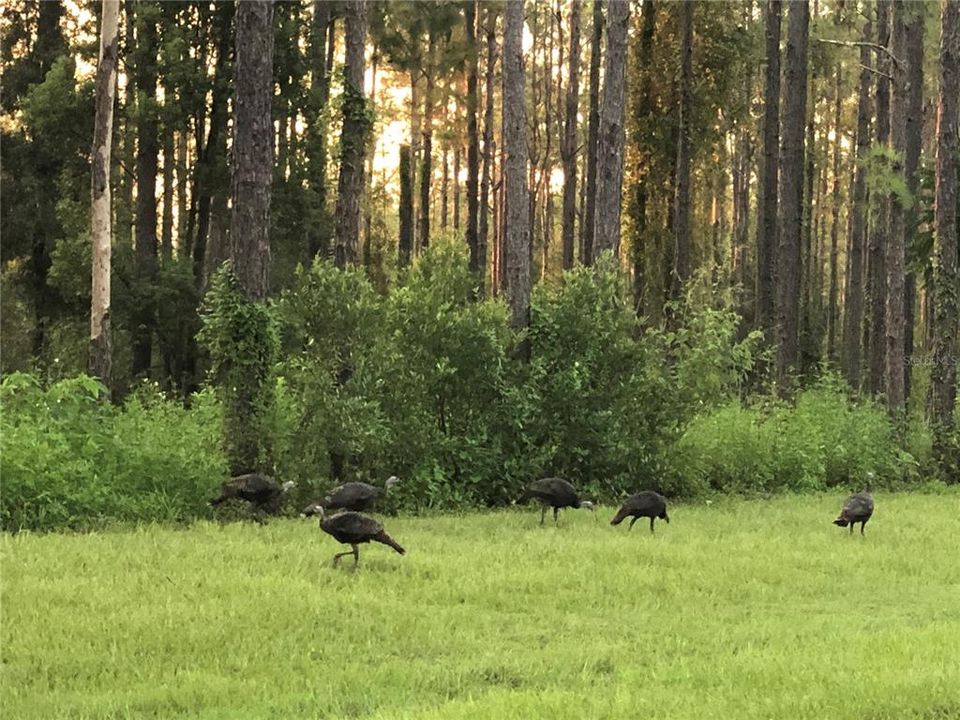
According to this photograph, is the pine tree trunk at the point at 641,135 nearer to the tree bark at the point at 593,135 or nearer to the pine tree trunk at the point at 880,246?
the tree bark at the point at 593,135

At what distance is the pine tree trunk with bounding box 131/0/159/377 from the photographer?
81.5 feet

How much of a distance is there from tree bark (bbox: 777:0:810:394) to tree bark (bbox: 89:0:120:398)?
1331 centimetres

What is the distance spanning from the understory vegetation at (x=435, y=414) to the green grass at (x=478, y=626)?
1.35m

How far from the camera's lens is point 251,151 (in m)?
14.1

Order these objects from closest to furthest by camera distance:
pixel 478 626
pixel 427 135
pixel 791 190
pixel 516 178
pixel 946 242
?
pixel 478 626 < pixel 516 178 < pixel 946 242 < pixel 791 190 < pixel 427 135

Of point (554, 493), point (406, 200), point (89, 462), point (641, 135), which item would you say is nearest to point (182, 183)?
point (406, 200)

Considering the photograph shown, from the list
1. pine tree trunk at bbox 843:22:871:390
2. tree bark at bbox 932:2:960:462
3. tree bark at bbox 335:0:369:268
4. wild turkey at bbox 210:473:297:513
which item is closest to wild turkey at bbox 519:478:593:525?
wild turkey at bbox 210:473:297:513

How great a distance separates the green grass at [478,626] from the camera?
19.4ft

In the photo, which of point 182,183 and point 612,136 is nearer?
point 612,136

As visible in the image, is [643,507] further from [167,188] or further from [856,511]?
[167,188]

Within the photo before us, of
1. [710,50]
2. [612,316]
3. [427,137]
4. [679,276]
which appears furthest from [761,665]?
[427,137]

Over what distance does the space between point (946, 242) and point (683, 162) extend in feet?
22.5

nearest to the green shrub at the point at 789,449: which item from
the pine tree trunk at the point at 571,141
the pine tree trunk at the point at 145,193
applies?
the pine tree trunk at the point at 145,193

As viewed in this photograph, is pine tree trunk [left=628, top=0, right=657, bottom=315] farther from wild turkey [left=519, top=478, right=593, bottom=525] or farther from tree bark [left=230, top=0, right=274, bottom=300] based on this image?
wild turkey [left=519, top=478, right=593, bottom=525]
